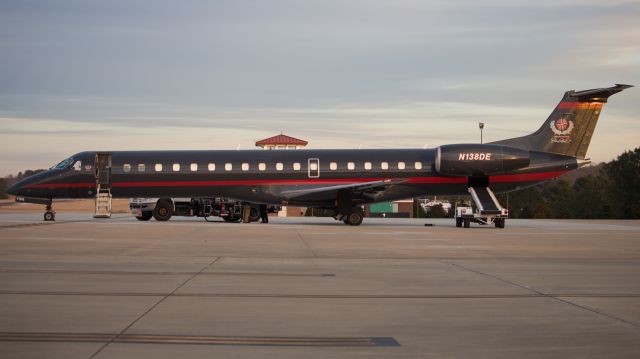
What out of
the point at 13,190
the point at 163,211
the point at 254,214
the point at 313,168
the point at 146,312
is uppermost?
the point at 313,168

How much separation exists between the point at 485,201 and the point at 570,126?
17.7 feet

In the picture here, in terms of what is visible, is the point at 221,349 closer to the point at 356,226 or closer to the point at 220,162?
the point at 356,226

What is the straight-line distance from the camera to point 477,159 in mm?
31047

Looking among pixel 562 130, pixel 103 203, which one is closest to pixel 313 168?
pixel 103 203

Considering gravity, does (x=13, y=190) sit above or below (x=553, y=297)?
above

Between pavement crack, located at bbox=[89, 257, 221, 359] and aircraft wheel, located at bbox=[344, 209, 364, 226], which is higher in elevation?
aircraft wheel, located at bbox=[344, 209, 364, 226]

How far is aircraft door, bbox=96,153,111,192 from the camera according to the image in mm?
33312

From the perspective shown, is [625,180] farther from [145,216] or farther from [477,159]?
[145,216]

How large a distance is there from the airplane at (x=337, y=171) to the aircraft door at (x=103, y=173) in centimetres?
5

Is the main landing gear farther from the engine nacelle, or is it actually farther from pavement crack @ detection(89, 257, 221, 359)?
pavement crack @ detection(89, 257, 221, 359)

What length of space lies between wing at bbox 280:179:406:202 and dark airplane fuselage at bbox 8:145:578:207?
20 centimetres

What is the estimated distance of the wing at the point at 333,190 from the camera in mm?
30578

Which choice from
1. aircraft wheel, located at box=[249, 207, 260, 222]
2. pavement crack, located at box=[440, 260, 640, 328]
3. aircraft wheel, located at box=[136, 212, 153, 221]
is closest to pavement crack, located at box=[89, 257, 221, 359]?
pavement crack, located at box=[440, 260, 640, 328]

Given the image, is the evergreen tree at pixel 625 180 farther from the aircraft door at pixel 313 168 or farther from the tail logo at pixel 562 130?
the aircraft door at pixel 313 168
